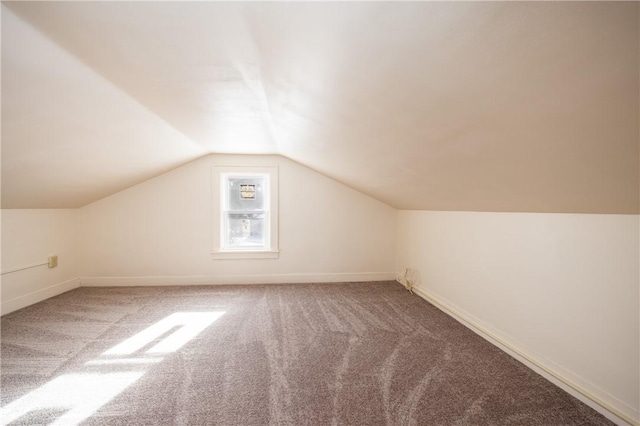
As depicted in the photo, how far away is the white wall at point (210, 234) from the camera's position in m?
3.86

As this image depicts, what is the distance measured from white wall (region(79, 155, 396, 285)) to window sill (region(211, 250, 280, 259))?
74 millimetres

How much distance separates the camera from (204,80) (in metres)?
1.58

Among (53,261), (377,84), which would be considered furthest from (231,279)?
(377,84)

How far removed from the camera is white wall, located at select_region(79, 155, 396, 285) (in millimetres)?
3860

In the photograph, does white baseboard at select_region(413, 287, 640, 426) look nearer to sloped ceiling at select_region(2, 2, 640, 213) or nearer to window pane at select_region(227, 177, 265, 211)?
sloped ceiling at select_region(2, 2, 640, 213)

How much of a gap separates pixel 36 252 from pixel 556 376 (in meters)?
5.04

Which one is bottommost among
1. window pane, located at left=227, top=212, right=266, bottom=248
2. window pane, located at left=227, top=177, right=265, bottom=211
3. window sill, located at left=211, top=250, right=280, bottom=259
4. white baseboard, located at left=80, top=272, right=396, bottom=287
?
white baseboard, located at left=80, top=272, right=396, bottom=287

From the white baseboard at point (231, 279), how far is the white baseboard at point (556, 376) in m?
1.60

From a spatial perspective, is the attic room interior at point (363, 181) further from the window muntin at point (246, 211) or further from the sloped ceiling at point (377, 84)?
the window muntin at point (246, 211)

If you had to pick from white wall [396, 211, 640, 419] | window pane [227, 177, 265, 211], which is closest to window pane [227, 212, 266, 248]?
window pane [227, 177, 265, 211]

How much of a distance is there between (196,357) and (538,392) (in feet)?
7.61

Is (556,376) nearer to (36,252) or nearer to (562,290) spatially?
(562,290)

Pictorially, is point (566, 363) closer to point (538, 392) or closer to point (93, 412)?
point (538, 392)

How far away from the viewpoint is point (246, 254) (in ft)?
13.4
